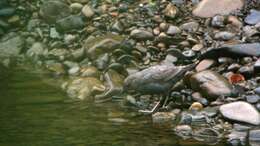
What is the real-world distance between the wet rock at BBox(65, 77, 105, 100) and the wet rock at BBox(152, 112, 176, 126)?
151cm

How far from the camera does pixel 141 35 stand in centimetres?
1091

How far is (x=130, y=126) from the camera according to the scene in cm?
777

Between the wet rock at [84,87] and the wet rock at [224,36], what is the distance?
7.48 feet

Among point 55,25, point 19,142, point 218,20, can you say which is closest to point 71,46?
point 55,25

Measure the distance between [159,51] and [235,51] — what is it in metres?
1.65

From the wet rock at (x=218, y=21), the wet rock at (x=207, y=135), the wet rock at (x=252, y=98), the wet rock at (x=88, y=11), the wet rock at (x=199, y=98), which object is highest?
the wet rock at (x=88, y=11)

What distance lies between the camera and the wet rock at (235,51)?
9.19 metres

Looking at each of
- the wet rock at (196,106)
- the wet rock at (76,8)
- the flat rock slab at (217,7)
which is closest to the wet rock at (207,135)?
the wet rock at (196,106)

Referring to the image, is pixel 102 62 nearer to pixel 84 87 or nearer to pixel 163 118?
pixel 84 87

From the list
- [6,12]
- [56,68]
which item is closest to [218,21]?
[56,68]

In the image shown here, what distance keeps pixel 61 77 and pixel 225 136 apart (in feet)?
13.0

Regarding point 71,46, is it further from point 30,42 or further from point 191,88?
point 191,88

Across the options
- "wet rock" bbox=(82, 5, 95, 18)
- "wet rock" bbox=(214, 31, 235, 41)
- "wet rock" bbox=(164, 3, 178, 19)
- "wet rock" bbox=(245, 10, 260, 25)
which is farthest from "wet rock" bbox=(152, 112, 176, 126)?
"wet rock" bbox=(82, 5, 95, 18)

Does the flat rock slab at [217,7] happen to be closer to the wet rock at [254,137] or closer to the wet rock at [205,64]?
the wet rock at [205,64]
